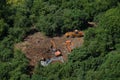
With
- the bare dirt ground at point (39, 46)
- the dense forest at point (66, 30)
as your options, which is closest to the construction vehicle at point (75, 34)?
the bare dirt ground at point (39, 46)

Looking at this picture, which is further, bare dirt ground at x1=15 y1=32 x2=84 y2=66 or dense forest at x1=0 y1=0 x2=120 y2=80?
bare dirt ground at x1=15 y1=32 x2=84 y2=66

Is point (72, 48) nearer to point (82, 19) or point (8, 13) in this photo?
point (82, 19)

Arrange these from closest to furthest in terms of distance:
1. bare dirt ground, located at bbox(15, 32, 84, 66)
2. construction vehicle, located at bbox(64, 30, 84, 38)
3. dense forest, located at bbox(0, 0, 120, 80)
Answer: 1. dense forest, located at bbox(0, 0, 120, 80)
2. bare dirt ground, located at bbox(15, 32, 84, 66)
3. construction vehicle, located at bbox(64, 30, 84, 38)

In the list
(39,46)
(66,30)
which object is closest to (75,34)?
(66,30)

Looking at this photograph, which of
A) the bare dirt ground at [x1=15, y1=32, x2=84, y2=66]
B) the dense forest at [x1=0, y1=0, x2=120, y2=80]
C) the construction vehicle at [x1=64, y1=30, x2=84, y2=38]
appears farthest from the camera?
the construction vehicle at [x1=64, y1=30, x2=84, y2=38]

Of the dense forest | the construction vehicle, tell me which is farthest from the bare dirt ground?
the dense forest

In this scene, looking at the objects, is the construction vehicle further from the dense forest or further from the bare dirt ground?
the dense forest
